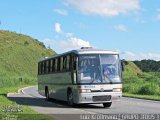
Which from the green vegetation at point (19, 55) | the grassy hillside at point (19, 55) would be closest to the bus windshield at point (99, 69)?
the green vegetation at point (19, 55)

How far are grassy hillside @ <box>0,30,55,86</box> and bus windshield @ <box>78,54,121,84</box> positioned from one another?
8890 centimetres

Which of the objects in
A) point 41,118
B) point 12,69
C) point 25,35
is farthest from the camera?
point 25,35

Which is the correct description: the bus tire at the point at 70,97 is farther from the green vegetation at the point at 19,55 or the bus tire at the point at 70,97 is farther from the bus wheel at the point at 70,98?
the green vegetation at the point at 19,55

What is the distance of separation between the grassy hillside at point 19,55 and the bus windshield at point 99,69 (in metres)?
88.9

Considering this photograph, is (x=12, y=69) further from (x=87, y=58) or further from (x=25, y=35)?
(x=87, y=58)

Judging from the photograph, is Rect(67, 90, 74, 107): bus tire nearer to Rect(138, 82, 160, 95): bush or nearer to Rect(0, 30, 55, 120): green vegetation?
Rect(138, 82, 160, 95): bush

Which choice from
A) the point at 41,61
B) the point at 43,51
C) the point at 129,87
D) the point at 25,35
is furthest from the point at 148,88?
the point at 25,35

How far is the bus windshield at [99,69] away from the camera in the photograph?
24.8 m

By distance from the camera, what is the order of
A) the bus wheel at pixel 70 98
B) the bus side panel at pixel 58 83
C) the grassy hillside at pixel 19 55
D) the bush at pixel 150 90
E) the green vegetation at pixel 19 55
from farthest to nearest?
1. the grassy hillside at pixel 19 55
2. the green vegetation at pixel 19 55
3. the bush at pixel 150 90
4. the bus side panel at pixel 58 83
5. the bus wheel at pixel 70 98

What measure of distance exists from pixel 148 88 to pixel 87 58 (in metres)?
22.4

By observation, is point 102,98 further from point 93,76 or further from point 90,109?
point 93,76

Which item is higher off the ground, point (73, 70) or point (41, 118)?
point (73, 70)

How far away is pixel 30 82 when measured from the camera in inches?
3947

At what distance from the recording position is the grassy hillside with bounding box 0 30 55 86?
121812 millimetres
